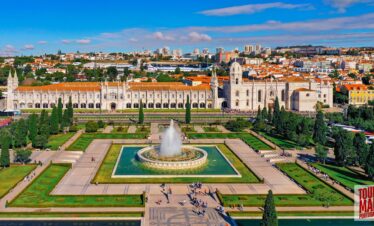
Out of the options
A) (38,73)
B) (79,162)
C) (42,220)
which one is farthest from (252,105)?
(38,73)

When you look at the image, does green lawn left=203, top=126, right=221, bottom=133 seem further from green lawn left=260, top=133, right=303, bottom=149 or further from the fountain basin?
the fountain basin

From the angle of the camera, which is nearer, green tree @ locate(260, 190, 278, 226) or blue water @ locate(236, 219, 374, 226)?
green tree @ locate(260, 190, 278, 226)

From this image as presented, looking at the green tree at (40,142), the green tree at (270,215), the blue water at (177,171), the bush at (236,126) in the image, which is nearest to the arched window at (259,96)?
the bush at (236,126)

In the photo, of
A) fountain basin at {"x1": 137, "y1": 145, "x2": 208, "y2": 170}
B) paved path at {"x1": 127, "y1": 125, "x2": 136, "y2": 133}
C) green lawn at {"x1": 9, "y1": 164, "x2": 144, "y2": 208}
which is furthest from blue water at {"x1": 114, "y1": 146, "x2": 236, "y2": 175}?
paved path at {"x1": 127, "y1": 125, "x2": 136, "y2": 133}

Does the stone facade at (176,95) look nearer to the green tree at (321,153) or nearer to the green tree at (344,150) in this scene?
the green tree at (321,153)

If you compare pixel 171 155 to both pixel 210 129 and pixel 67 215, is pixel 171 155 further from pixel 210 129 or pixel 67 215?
pixel 210 129

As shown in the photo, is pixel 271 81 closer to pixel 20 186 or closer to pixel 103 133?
pixel 103 133

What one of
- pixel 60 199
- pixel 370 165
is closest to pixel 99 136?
pixel 60 199
